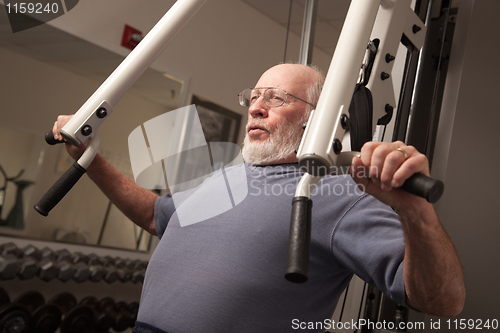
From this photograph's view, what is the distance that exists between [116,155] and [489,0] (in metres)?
2.33

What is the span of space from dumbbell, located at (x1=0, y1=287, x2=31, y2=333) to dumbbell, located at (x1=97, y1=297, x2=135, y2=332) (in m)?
0.48

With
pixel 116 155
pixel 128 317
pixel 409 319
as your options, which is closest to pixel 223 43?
pixel 116 155

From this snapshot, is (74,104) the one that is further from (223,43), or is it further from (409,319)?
(409,319)

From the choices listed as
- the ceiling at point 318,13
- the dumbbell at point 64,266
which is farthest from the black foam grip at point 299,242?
the ceiling at point 318,13

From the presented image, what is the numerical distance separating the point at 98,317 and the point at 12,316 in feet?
1.73

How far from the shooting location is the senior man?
26.6 inches

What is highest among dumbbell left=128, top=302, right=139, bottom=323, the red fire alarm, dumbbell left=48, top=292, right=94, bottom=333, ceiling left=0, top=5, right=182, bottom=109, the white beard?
the red fire alarm

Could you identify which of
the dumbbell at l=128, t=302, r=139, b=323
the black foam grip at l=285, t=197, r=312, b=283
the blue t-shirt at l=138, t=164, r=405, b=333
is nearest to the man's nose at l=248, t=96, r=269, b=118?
the blue t-shirt at l=138, t=164, r=405, b=333

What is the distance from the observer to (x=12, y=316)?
2236mm

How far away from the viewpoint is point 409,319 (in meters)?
1.25

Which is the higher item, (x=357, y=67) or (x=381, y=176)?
(x=357, y=67)

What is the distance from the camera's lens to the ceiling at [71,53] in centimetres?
244

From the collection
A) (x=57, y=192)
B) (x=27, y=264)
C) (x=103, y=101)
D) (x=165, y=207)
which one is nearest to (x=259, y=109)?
(x=165, y=207)

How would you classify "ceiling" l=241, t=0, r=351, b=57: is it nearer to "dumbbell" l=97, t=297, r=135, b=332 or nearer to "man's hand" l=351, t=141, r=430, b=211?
"dumbbell" l=97, t=297, r=135, b=332
